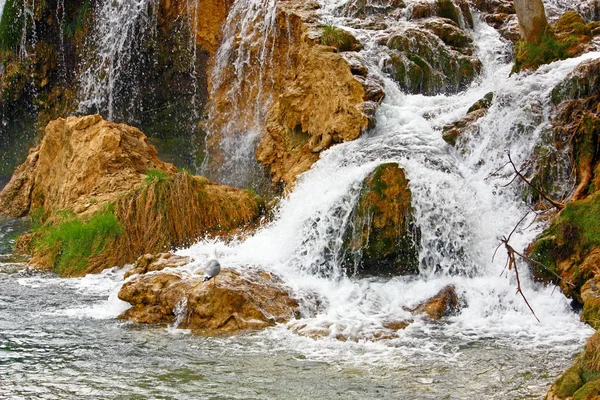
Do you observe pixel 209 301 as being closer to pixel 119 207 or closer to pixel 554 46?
pixel 119 207

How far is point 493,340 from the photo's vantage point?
20.6ft

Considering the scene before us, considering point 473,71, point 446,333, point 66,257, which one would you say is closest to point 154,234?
point 66,257

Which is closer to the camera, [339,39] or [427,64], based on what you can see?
[339,39]

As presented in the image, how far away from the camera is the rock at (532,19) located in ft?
31.9

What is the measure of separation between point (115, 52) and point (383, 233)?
31.6 feet

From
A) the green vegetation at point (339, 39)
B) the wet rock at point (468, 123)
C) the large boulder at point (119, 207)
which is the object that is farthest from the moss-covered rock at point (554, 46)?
the large boulder at point (119, 207)

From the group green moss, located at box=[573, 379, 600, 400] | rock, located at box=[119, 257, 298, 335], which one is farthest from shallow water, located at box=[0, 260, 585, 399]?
green moss, located at box=[573, 379, 600, 400]

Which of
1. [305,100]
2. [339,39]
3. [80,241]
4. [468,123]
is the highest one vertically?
[339,39]

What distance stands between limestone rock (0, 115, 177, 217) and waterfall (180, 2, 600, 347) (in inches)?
87.1

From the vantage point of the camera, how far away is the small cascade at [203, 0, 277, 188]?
1377 cm

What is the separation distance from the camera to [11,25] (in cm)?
1669

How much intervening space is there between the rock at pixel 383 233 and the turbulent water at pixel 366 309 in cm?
12

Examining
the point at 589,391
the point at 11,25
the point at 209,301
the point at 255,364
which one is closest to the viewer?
the point at 589,391

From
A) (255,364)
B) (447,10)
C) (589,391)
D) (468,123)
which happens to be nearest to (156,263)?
(255,364)
